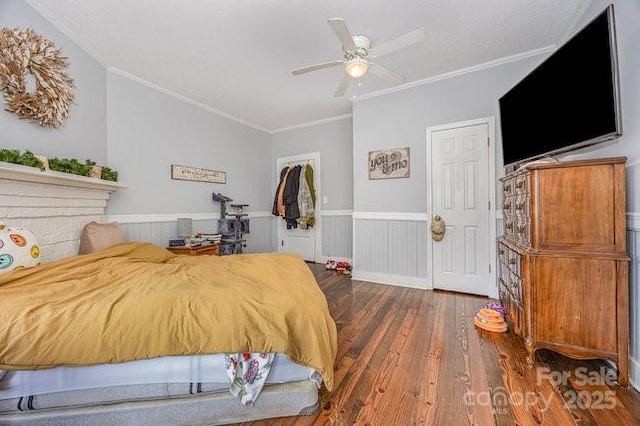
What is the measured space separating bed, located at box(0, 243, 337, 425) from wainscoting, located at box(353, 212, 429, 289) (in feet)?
7.05

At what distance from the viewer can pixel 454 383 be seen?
143cm

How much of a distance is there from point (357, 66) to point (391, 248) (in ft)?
7.16

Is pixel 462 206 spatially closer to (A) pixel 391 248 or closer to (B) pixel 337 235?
(A) pixel 391 248

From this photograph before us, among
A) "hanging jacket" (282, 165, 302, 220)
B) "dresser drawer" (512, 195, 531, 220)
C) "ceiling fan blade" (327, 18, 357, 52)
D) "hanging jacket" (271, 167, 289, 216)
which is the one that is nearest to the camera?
"ceiling fan blade" (327, 18, 357, 52)

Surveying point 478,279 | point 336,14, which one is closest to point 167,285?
point 336,14

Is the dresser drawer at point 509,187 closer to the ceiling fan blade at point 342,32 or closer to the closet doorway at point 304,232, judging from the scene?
the ceiling fan blade at point 342,32

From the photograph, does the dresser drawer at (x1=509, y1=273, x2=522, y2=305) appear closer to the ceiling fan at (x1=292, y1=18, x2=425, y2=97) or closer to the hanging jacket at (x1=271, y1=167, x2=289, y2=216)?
the ceiling fan at (x1=292, y1=18, x2=425, y2=97)

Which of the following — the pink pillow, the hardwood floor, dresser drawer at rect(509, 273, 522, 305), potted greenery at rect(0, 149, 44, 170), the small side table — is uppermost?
potted greenery at rect(0, 149, 44, 170)

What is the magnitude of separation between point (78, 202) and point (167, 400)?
80.7 inches

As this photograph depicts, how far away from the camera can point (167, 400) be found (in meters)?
1.13

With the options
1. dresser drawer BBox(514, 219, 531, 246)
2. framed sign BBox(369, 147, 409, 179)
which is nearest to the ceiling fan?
framed sign BBox(369, 147, 409, 179)

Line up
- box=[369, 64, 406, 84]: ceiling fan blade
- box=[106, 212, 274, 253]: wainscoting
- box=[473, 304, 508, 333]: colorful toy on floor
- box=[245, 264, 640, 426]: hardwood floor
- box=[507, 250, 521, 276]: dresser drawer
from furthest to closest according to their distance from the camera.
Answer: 1. box=[106, 212, 274, 253]: wainscoting
2. box=[369, 64, 406, 84]: ceiling fan blade
3. box=[473, 304, 508, 333]: colorful toy on floor
4. box=[507, 250, 521, 276]: dresser drawer
5. box=[245, 264, 640, 426]: hardwood floor

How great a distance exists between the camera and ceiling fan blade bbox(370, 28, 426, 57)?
1.61m

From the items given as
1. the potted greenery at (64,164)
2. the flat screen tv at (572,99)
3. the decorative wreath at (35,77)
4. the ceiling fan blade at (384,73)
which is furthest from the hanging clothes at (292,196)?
the flat screen tv at (572,99)
